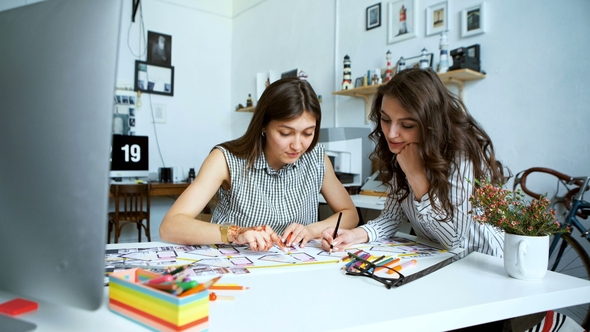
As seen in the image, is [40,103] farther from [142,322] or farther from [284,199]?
[284,199]

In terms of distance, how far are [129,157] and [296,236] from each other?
3.46 meters

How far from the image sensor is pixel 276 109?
141 cm

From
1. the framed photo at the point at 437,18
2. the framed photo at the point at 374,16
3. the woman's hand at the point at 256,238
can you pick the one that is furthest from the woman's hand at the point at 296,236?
the framed photo at the point at 374,16

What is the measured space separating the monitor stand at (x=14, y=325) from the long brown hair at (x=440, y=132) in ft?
3.07

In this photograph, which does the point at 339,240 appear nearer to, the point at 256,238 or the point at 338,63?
the point at 256,238

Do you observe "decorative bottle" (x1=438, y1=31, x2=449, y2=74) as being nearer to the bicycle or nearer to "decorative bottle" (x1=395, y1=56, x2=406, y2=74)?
"decorative bottle" (x1=395, y1=56, x2=406, y2=74)

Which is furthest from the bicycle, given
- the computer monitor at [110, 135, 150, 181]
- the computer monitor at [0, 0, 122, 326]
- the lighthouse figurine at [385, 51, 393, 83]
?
the computer monitor at [110, 135, 150, 181]

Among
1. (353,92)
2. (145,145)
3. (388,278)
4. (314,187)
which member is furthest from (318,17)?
(388,278)

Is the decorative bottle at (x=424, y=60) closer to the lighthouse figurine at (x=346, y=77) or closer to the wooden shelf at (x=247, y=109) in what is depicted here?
the lighthouse figurine at (x=346, y=77)

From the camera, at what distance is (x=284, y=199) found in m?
1.54

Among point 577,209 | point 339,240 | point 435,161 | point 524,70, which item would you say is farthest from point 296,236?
point 524,70

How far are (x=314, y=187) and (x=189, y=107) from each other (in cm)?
354

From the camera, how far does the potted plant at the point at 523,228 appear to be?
2.65 ft

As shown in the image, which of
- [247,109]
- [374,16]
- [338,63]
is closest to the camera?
[374,16]
